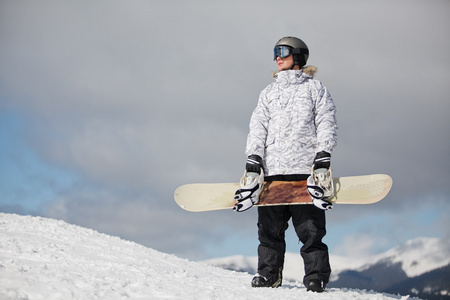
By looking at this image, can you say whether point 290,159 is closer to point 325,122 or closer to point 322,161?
point 322,161

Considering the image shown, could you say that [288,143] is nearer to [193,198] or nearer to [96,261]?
[193,198]

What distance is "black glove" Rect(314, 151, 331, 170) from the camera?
4445 mm

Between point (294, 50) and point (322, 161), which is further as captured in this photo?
point (294, 50)

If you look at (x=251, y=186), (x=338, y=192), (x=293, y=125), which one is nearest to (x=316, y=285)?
(x=338, y=192)

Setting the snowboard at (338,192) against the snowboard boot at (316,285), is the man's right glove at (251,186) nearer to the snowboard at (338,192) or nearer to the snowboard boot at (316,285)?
the snowboard at (338,192)

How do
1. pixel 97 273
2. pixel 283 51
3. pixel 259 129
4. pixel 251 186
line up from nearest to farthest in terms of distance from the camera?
pixel 97 273 < pixel 251 186 < pixel 259 129 < pixel 283 51

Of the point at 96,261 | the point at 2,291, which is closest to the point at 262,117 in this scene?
the point at 96,261

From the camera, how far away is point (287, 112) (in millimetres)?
4723

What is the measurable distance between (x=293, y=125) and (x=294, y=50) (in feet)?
2.89

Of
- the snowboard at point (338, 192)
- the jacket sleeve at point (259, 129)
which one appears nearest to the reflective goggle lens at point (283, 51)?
the jacket sleeve at point (259, 129)

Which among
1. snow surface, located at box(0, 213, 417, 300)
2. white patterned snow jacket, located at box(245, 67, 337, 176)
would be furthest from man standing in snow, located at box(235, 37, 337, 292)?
snow surface, located at box(0, 213, 417, 300)

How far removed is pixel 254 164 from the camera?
185 inches

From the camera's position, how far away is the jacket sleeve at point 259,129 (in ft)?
15.7

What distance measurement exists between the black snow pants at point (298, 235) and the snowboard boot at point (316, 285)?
0.14ft
